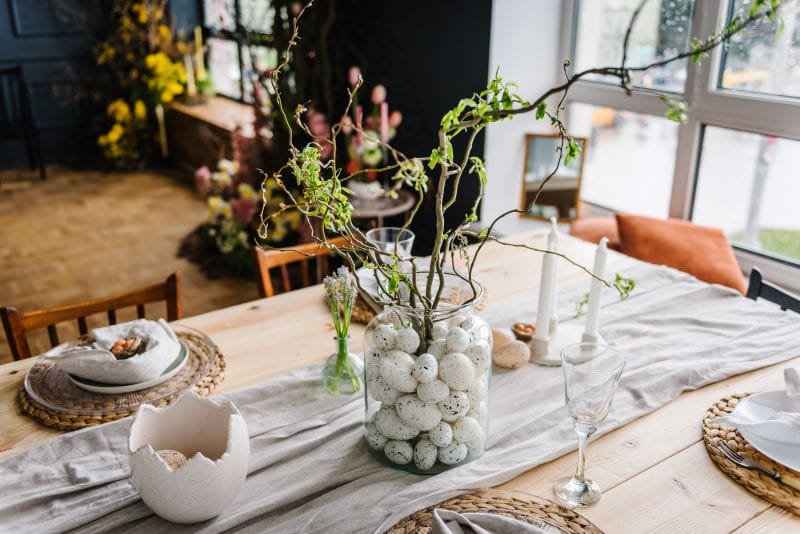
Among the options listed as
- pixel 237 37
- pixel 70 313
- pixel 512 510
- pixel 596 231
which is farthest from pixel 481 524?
pixel 237 37

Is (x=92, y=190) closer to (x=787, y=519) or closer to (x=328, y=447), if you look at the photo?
(x=328, y=447)

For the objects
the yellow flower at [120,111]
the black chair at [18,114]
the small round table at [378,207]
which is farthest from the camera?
the yellow flower at [120,111]

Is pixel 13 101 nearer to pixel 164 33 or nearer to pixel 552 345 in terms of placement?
pixel 164 33

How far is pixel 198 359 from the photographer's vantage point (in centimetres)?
141

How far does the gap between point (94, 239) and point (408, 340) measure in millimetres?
3542

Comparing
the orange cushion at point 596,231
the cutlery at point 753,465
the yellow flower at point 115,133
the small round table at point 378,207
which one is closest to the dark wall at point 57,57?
the yellow flower at point 115,133

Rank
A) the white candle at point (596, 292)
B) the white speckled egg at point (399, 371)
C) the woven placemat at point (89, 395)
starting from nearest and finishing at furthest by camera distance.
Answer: the white speckled egg at point (399, 371) < the woven placemat at point (89, 395) < the white candle at point (596, 292)

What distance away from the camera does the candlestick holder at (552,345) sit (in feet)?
4.59

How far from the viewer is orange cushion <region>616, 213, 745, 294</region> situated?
6.88 feet

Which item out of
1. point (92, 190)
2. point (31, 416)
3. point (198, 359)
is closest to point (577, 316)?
point (198, 359)

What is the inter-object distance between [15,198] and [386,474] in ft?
14.9

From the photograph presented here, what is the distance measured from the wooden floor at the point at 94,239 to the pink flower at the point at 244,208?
1.07ft

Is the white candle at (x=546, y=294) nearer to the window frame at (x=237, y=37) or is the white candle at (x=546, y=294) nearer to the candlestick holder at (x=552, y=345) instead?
the candlestick holder at (x=552, y=345)

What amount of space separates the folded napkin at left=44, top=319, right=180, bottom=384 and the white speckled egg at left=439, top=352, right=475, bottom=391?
21.9 inches
